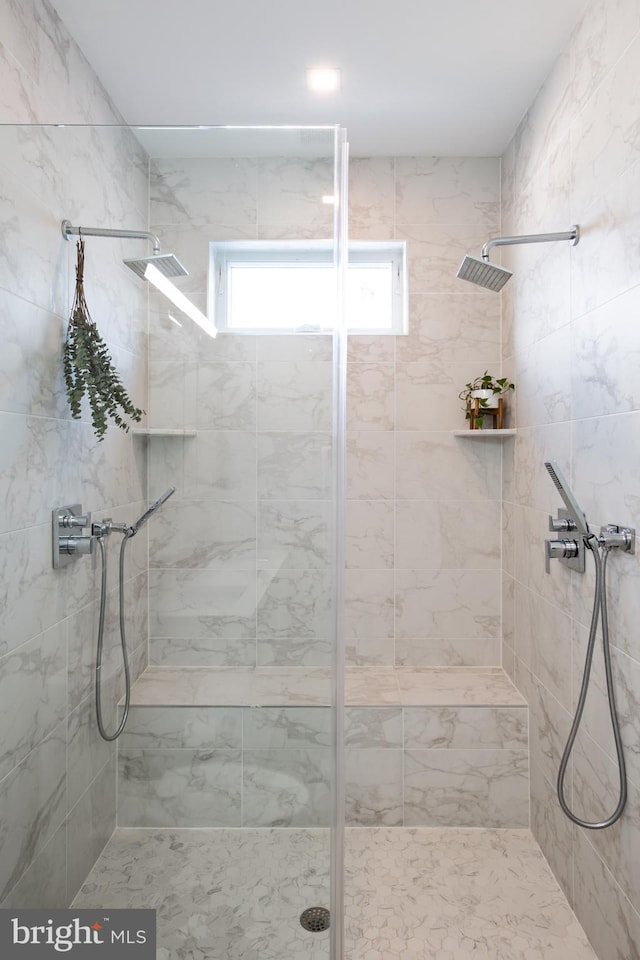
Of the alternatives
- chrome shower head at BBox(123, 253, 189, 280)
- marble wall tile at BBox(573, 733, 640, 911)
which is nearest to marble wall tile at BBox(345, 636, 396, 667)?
marble wall tile at BBox(573, 733, 640, 911)

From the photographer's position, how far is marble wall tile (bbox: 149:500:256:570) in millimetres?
1237

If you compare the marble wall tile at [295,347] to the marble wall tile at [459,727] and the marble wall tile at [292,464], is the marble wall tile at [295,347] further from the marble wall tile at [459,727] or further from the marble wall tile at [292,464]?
the marble wall tile at [459,727]

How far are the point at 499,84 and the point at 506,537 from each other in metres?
1.66

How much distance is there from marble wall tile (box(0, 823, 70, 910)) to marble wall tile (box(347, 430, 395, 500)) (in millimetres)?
1578

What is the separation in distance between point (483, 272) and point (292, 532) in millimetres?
1069

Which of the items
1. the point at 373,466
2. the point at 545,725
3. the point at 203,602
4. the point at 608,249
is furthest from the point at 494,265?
the point at 545,725

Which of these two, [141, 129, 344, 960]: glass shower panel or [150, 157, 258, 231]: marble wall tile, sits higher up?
[150, 157, 258, 231]: marble wall tile

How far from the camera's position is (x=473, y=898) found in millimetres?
1699

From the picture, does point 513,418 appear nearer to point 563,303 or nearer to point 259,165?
point 563,303

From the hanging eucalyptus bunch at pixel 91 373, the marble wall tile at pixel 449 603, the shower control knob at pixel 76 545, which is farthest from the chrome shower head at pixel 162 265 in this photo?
the marble wall tile at pixel 449 603

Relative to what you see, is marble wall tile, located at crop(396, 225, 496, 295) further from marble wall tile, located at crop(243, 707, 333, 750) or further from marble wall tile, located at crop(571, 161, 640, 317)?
marble wall tile, located at crop(243, 707, 333, 750)

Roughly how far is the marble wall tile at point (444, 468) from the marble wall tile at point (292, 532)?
121 cm

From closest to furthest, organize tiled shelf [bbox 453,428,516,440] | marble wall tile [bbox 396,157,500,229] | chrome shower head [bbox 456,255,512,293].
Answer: chrome shower head [bbox 456,255,512,293] < tiled shelf [bbox 453,428,516,440] < marble wall tile [bbox 396,157,500,229]

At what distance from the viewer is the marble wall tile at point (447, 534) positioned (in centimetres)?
241
